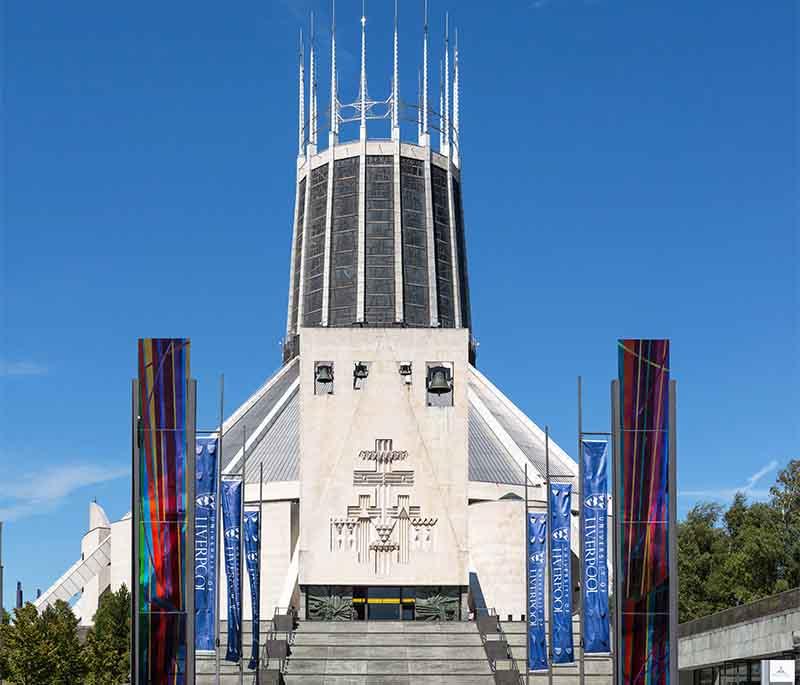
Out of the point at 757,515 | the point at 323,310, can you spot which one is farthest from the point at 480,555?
the point at 323,310

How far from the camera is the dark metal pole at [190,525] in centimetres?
2716

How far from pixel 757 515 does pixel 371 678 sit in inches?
782

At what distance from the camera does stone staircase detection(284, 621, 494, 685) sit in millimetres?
42938

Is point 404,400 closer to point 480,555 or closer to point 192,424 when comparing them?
point 480,555

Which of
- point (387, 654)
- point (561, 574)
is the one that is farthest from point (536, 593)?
point (387, 654)

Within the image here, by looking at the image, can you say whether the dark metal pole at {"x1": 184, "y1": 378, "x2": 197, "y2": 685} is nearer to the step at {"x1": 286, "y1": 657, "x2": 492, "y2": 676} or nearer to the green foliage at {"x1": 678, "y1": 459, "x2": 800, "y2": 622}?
the step at {"x1": 286, "y1": 657, "x2": 492, "y2": 676}

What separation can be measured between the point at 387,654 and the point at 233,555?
26.4 feet

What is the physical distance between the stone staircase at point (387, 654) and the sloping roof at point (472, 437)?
12.3 metres

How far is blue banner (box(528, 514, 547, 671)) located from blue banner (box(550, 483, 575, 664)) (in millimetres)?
1180

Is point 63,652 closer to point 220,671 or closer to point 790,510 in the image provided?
point 220,671

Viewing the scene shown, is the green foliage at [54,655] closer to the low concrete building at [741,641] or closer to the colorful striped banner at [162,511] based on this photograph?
the low concrete building at [741,641]

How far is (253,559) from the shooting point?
41375 mm

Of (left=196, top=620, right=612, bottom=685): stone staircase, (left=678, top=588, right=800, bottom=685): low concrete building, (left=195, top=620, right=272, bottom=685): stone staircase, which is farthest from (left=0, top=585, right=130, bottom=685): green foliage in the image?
(left=678, top=588, right=800, bottom=685): low concrete building

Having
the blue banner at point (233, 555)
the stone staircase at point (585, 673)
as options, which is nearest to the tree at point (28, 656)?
the blue banner at point (233, 555)
